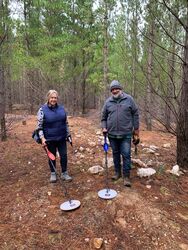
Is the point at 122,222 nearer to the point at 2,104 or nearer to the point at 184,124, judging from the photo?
the point at 184,124

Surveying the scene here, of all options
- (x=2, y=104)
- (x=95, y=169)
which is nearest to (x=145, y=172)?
(x=95, y=169)

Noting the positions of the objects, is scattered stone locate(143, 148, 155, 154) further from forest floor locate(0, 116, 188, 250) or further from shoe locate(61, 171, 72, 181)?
shoe locate(61, 171, 72, 181)

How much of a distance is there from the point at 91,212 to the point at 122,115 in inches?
69.8

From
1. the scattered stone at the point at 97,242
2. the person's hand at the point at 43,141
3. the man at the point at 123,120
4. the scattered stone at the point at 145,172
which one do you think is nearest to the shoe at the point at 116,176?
the man at the point at 123,120

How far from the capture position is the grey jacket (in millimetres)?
4730

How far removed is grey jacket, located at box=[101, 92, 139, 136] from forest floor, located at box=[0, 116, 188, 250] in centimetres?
100

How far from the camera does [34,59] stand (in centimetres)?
1341

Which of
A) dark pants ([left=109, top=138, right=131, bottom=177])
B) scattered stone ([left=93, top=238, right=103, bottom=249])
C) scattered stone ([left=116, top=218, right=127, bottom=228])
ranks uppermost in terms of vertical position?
dark pants ([left=109, top=138, right=131, bottom=177])

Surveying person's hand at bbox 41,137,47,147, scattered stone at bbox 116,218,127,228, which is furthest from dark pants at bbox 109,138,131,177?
person's hand at bbox 41,137,47,147

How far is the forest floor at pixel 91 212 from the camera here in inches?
137

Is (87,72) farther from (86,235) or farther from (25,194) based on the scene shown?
(86,235)

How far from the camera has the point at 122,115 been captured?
473cm

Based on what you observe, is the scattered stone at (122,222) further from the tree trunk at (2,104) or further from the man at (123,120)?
the tree trunk at (2,104)

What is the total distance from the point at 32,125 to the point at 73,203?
8007 millimetres
